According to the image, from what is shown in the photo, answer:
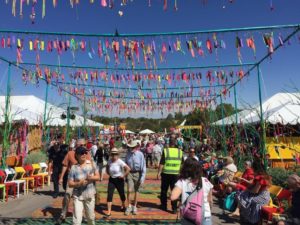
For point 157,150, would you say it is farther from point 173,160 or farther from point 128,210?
point 128,210

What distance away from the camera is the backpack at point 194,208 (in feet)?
14.6

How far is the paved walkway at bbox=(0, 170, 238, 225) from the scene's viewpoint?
8539 mm

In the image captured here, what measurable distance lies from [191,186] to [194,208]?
270mm

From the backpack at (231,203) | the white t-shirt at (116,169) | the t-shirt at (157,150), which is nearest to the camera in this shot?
the white t-shirt at (116,169)

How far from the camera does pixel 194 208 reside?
4480mm

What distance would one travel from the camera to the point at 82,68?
16.3m

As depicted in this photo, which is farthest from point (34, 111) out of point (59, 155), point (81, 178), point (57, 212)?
point (81, 178)

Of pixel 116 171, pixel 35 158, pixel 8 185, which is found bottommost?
pixel 8 185

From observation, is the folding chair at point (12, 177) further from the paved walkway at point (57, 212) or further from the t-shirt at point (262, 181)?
the t-shirt at point (262, 181)

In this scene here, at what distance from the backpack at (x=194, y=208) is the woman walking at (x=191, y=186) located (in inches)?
1.6

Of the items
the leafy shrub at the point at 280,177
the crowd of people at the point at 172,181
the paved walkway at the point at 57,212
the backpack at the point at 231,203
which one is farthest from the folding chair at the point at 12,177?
the leafy shrub at the point at 280,177

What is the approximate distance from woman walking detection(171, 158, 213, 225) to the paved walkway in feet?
13.0

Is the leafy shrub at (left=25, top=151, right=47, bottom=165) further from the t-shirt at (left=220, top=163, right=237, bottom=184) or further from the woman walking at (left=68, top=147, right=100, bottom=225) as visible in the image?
the woman walking at (left=68, top=147, right=100, bottom=225)

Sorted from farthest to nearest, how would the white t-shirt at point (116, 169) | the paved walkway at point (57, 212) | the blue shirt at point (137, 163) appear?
the blue shirt at point (137, 163), the white t-shirt at point (116, 169), the paved walkway at point (57, 212)
